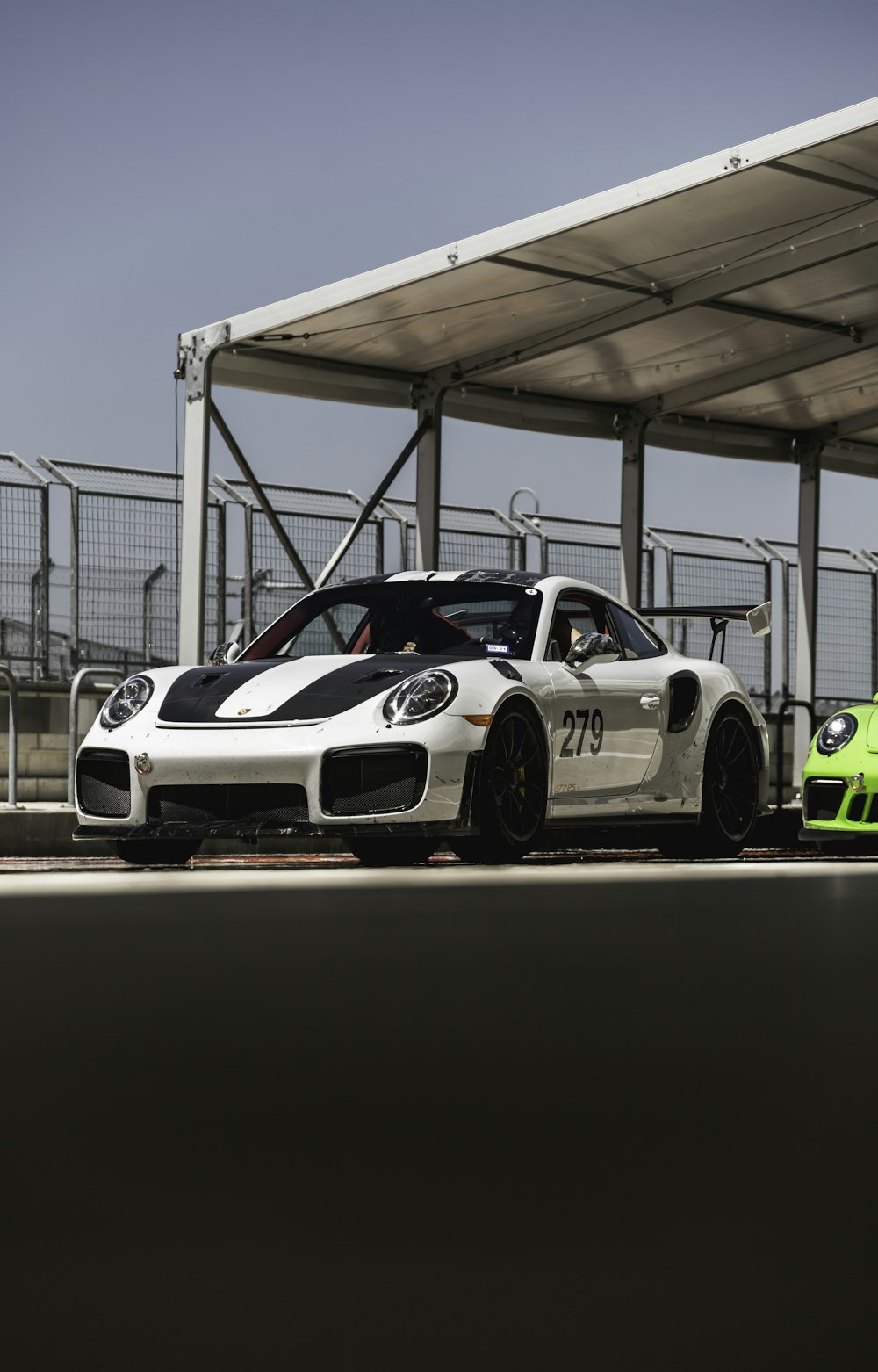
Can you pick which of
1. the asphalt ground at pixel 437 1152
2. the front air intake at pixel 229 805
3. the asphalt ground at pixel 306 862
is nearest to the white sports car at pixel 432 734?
the front air intake at pixel 229 805

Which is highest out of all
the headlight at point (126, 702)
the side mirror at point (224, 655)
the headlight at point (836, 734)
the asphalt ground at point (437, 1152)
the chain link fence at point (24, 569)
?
the chain link fence at point (24, 569)

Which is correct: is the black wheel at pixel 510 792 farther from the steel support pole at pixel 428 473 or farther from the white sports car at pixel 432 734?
the steel support pole at pixel 428 473

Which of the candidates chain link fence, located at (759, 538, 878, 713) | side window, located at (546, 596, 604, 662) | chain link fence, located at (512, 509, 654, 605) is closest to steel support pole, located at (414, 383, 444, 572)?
chain link fence, located at (512, 509, 654, 605)

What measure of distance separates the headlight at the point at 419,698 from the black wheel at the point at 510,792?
29cm

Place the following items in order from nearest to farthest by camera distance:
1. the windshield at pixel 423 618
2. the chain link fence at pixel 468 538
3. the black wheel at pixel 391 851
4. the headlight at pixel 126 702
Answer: the headlight at pixel 126 702, the black wheel at pixel 391 851, the windshield at pixel 423 618, the chain link fence at pixel 468 538

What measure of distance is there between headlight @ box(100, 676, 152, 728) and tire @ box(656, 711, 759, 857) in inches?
127

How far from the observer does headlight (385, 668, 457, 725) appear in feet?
25.9

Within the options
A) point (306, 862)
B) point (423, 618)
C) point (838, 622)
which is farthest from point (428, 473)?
point (306, 862)

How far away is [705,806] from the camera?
10.2 m

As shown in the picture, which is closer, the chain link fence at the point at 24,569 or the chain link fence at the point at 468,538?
the chain link fence at the point at 24,569

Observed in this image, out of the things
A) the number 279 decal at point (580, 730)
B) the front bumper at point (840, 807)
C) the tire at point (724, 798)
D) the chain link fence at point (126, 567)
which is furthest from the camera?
the chain link fence at point (126, 567)

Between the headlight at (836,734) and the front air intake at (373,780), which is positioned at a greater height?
the headlight at (836,734)

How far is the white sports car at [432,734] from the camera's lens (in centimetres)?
784

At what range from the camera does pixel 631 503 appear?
1722cm
